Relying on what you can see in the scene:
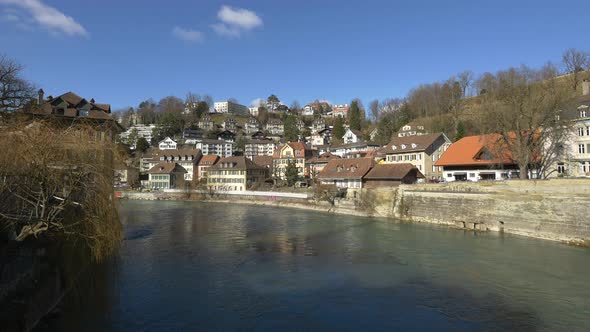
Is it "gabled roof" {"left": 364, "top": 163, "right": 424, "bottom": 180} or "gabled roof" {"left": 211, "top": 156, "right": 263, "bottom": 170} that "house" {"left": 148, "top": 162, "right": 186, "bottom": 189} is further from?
"gabled roof" {"left": 364, "top": 163, "right": 424, "bottom": 180}

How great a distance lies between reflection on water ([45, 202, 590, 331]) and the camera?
11.3 metres

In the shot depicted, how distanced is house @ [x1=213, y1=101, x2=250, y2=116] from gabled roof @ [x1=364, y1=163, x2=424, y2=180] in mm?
110571

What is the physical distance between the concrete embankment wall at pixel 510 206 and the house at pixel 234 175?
30893mm

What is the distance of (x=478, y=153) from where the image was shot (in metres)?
36.3

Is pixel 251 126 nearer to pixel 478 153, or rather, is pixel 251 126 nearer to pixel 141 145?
pixel 141 145

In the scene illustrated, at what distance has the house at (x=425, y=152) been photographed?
146ft

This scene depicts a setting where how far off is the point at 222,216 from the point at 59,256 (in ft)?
84.3

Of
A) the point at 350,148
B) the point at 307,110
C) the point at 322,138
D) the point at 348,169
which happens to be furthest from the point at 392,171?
the point at 307,110

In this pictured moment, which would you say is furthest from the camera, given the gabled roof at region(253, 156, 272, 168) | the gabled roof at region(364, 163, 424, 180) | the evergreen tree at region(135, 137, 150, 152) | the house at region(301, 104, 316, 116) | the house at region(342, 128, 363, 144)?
the house at region(301, 104, 316, 116)

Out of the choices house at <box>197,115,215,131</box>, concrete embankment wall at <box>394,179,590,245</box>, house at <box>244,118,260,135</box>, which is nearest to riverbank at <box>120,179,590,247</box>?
concrete embankment wall at <box>394,179,590,245</box>

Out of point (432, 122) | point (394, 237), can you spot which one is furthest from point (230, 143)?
point (394, 237)

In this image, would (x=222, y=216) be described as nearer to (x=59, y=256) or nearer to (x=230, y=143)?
(x=59, y=256)

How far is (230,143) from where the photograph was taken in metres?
94.1

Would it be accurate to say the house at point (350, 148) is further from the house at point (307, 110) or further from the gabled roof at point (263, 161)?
the house at point (307, 110)
